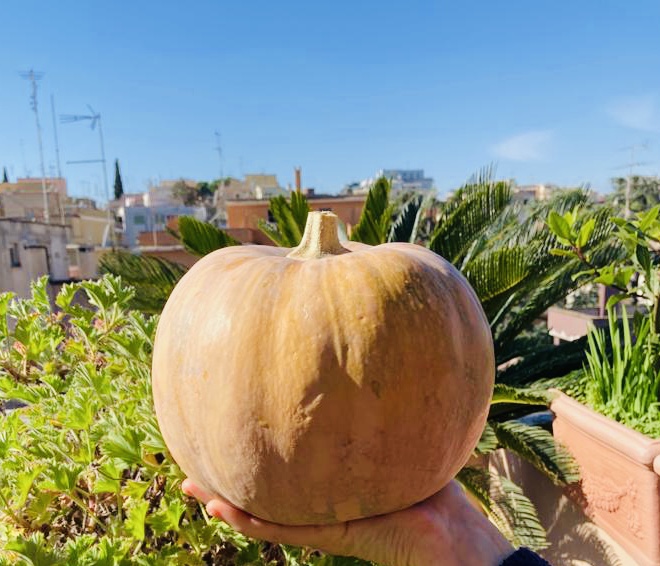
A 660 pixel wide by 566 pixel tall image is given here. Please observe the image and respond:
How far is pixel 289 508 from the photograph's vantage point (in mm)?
1033

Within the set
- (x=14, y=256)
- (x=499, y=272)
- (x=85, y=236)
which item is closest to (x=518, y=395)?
(x=499, y=272)

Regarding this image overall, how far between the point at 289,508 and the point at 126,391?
70 centimetres

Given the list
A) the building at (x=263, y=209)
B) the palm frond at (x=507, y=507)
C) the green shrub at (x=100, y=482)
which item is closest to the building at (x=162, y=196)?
the building at (x=263, y=209)

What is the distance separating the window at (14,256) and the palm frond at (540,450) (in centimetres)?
1603

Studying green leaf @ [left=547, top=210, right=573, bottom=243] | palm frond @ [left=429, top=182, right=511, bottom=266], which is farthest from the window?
green leaf @ [left=547, top=210, right=573, bottom=243]

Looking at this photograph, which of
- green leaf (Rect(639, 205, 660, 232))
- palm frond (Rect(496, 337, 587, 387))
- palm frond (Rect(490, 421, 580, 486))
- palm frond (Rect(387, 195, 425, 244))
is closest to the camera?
green leaf (Rect(639, 205, 660, 232))

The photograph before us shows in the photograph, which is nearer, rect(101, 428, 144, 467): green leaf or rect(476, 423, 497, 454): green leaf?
rect(101, 428, 144, 467): green leaf

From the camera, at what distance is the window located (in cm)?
1547

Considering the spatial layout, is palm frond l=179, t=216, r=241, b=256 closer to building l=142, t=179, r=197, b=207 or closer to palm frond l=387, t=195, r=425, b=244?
palm frond l=387, t=195, r=425, b=244

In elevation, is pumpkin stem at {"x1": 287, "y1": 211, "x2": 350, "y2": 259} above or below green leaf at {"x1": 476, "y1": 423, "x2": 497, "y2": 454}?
above

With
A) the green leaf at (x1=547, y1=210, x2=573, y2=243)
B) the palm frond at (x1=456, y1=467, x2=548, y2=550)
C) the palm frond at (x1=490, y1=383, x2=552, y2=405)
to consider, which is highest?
the green leaf at (x1=547, y1=210, x2=573, y2=243)

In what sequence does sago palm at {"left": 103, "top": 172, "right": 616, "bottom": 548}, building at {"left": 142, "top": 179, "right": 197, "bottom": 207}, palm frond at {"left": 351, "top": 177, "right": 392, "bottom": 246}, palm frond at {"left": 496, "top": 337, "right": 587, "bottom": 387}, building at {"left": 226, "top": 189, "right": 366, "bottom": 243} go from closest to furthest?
sago palm at {"left": 103, "top": 172, "right": 616, "bottom": 548} < palm frond at {"left": 496, "top": 337, "right": 587, "bottom": 387} < palm frond at {"left": 351, "top": 177, "right": 392, "bottom": 246} < building at {"left": 226, "top": 189, "right": 366, "bottom": 243} < building at {"left": 142, "top": 179, "right": 197, "bottom": 207}

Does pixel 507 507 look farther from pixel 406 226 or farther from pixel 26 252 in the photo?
pixel 26 252

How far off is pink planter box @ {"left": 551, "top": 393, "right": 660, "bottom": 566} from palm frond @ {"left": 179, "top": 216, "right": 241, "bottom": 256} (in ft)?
8.33
